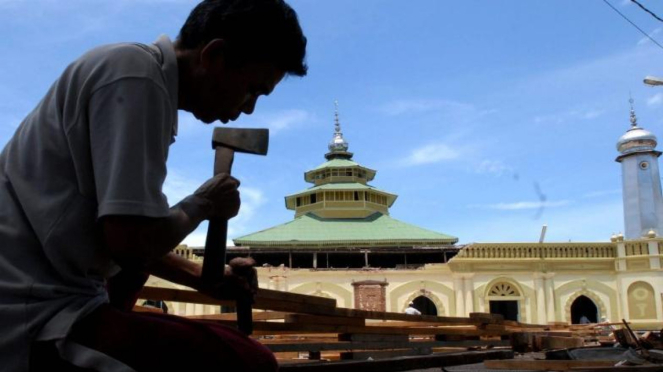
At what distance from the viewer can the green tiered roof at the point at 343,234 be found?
31734 mm

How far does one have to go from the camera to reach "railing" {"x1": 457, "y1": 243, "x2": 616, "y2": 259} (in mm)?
29031

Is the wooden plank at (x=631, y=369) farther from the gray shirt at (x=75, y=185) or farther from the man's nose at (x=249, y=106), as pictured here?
the gray shirt at (x=75, y=185)

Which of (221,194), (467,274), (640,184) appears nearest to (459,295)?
(467,274)

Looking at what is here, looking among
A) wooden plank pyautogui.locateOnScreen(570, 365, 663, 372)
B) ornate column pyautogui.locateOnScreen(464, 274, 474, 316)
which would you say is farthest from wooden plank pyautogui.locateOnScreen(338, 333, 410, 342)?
ornate column pyautogui.locateOnScreen(464, 274, 474, 316)

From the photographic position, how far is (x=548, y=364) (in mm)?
3996

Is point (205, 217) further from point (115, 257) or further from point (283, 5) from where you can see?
point (283, 5)

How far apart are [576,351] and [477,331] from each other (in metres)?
3.88

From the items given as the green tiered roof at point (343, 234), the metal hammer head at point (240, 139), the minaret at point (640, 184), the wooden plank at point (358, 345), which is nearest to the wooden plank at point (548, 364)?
the wooden plank at point (358, 345)

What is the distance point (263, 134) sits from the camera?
227 cm

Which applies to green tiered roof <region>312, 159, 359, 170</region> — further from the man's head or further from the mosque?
the man's head

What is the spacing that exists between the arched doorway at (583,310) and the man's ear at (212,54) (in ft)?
103

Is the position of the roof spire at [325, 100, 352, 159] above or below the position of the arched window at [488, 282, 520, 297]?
above

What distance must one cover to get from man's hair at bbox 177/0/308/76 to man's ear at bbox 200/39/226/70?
13mm

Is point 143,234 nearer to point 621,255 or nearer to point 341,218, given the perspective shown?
point 621,255
